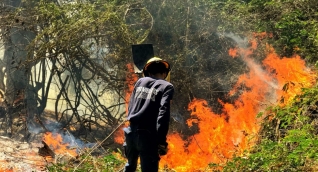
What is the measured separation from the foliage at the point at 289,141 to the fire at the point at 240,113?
0.40m

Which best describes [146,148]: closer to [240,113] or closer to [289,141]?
[289,141]

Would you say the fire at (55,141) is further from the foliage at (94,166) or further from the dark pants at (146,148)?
the dark pants at (146,148)

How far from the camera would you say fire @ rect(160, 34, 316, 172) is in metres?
7.77

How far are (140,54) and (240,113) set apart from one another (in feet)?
9.39

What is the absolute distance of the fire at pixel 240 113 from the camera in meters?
7.77

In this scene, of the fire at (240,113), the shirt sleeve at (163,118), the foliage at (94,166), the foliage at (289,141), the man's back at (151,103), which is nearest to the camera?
the shirt sleeve at (163,118)

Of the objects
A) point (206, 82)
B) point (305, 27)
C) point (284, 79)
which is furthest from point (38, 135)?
point (305, 27)

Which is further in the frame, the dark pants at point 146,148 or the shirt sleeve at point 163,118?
the dark pants at point 146,148

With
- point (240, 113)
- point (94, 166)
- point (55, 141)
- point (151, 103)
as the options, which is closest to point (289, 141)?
point (151, 103)

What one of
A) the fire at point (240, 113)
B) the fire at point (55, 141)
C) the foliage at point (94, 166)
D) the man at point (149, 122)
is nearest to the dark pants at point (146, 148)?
the man at point (149, 122)

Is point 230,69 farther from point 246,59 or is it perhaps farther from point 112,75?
point 112,75

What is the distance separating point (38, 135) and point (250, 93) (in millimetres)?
5484

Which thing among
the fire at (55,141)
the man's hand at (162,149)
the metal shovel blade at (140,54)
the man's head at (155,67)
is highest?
the metal shovel blade at (140,54)

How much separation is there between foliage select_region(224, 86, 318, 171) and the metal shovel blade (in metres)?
2.45
